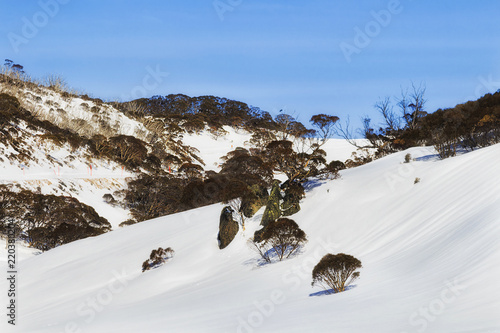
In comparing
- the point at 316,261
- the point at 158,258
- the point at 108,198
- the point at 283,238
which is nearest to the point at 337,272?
the point at 316,261

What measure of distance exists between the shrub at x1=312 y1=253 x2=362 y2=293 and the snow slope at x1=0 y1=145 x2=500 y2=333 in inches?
18.5

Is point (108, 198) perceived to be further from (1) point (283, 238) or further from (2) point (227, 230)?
(1) point (283, 238)

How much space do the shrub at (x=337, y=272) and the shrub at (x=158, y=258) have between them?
11118mm

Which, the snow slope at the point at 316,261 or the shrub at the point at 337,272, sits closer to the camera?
the snow slope at the point at 316,261

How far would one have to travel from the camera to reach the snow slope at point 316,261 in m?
8.12

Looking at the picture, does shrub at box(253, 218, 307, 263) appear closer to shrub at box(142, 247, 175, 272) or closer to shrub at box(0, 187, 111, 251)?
shrub at box(142, 247, 175, 272)

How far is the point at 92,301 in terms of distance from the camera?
A: 55.2 feet

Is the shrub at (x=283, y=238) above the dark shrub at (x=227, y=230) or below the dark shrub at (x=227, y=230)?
below

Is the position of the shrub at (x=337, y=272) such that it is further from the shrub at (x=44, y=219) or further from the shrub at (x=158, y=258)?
the shrub at (x=44, y=219)

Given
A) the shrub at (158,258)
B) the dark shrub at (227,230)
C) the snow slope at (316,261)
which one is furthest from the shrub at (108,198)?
the dark shrub at (227,230)

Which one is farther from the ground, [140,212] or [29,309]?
[140,212]

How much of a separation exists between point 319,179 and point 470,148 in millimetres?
8406

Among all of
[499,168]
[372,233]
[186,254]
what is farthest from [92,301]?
[499,168]

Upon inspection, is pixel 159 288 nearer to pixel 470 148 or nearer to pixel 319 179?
pixel 319 179
